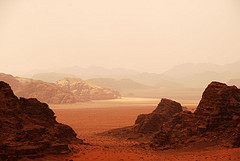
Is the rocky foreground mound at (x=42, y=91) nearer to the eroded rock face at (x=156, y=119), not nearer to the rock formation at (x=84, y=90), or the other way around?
the rock formation at (x=84, y=90)

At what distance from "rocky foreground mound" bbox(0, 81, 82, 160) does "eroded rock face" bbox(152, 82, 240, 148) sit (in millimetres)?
7358

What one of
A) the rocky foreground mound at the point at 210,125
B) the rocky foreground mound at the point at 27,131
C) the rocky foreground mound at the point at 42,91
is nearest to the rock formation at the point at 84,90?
the rocky foreground mound at the point at 42,91

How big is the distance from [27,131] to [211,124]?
41.6 ft

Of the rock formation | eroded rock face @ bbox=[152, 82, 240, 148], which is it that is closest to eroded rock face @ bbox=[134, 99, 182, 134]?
eroded rock face @ bbox=[152, 82, 240, 148]

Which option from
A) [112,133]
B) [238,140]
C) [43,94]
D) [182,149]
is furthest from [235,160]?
[43,94]

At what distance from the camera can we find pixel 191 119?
70.0 feet

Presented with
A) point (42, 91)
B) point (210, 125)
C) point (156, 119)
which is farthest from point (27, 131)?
point (42, 91)

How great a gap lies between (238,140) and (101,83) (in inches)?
5709

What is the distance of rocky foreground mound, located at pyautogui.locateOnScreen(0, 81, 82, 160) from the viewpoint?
44.7 ft

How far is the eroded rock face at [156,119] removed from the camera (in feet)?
93.0

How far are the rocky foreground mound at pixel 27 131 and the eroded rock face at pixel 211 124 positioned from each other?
7.36 meters

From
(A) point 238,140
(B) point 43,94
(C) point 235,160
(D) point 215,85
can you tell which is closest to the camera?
(C) point 235,160

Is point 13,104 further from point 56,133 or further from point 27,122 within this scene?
point 56,133

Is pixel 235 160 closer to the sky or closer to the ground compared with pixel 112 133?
closer to the sky
